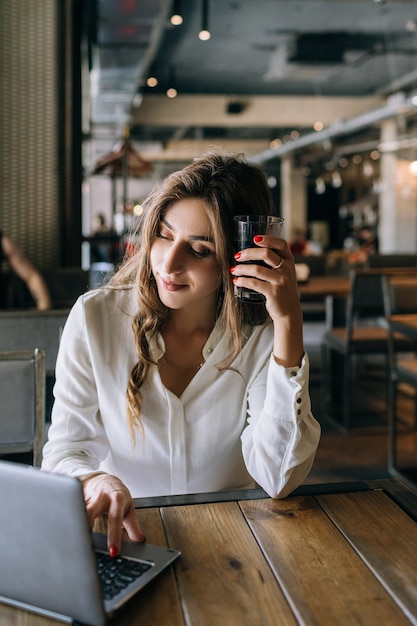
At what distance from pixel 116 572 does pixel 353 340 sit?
11.4 feet

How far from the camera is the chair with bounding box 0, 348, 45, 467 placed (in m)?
1.45

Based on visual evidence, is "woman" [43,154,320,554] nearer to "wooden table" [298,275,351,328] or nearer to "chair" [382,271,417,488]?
"chair" [382,271,417,488]

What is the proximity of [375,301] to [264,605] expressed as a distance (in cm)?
378

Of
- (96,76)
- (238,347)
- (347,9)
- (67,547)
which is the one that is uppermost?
(347,9)

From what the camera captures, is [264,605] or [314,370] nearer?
[264,605]

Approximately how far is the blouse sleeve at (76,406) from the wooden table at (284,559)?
24 cm

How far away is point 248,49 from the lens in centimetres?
874

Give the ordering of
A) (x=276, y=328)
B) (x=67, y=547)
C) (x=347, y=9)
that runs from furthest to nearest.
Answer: (x=347, y=9) < (x=276, y=328) < (x=67, y=547)

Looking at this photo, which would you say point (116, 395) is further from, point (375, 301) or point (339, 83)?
point (339, 83)

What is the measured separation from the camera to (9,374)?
145 centimetres

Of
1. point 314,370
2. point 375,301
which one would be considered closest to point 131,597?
point 375,301

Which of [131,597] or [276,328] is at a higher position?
[276,328]

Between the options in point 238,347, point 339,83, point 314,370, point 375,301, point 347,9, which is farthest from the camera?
point 339,83

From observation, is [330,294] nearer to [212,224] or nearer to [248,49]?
[212,224]
